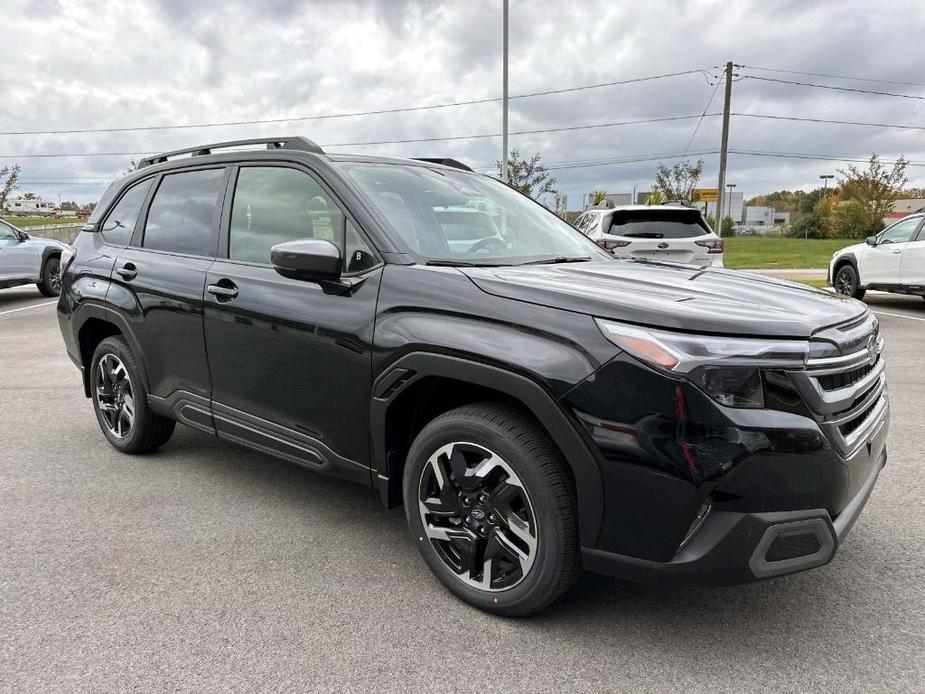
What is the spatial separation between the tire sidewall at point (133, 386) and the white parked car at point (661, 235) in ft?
21.8

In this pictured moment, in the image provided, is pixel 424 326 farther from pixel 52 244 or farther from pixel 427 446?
pixel 52 244

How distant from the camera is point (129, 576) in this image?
288 centimetres

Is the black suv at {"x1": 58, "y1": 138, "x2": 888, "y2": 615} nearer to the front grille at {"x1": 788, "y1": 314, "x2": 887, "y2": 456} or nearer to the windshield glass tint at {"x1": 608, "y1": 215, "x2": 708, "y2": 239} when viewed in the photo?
the front grille at {"x1": 788, "y1": 314, "x2": 887, "y2": 456}

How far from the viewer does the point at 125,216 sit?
14.5ft

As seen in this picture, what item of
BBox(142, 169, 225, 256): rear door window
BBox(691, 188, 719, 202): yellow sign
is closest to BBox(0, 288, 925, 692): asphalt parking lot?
BBox(142, 169, 225, 256): rear door window

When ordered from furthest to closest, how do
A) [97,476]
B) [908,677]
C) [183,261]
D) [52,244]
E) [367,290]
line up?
[52,244], [97,476], [183,261], [367,290], [908,677]

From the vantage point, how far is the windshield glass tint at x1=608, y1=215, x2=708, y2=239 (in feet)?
31.9

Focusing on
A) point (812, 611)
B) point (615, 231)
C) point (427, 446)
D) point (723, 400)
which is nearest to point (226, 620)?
point (427, 446)

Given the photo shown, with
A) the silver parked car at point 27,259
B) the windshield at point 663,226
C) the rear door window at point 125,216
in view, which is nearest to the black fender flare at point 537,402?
the rear door window at point 125,216

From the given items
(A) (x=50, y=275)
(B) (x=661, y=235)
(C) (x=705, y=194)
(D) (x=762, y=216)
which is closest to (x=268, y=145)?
(B) (x=661, y=235)

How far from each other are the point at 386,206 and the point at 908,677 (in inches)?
99.6

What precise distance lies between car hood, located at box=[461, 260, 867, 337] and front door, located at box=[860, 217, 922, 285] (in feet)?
33.1

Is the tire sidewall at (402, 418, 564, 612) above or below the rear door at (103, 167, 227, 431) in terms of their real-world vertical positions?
below

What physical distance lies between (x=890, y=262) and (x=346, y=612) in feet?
38.8
